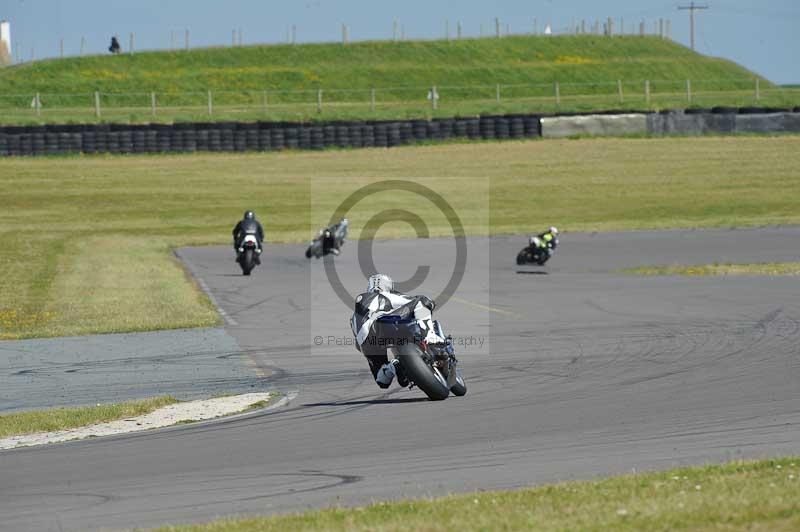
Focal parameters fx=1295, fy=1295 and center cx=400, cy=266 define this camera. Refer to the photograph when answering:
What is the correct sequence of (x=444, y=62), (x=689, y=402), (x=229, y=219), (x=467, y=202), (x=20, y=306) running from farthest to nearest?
(x=444, y=62) → (x=467, y=202) → (x=229, y=219) → (x=20, y=306) → (x=689, y=402)

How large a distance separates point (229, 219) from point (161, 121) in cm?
1546

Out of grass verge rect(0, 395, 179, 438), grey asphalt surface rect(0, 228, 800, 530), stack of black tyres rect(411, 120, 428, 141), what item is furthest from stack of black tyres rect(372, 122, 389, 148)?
grass verge rect(0, 395, 179, 438)

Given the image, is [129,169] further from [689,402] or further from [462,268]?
[689,402]

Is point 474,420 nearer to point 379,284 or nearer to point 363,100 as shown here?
point 379,284

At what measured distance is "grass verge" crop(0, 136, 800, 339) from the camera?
43.6 m

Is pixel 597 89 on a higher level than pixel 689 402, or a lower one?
higher

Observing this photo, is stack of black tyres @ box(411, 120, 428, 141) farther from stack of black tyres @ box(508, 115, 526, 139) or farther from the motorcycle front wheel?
the motorcycle front wheel

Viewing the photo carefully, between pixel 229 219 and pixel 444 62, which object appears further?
pixel 444 62

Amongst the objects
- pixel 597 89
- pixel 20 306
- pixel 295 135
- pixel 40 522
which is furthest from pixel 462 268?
pixel 597 89

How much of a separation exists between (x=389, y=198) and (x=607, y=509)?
4580 cm

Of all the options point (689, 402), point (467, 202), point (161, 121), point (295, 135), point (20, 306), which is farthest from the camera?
point (161, 121)

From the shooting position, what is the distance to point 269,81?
9356 cm

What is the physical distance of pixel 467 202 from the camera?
52125mm

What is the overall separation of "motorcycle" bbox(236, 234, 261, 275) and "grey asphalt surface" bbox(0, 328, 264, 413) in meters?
8.71
